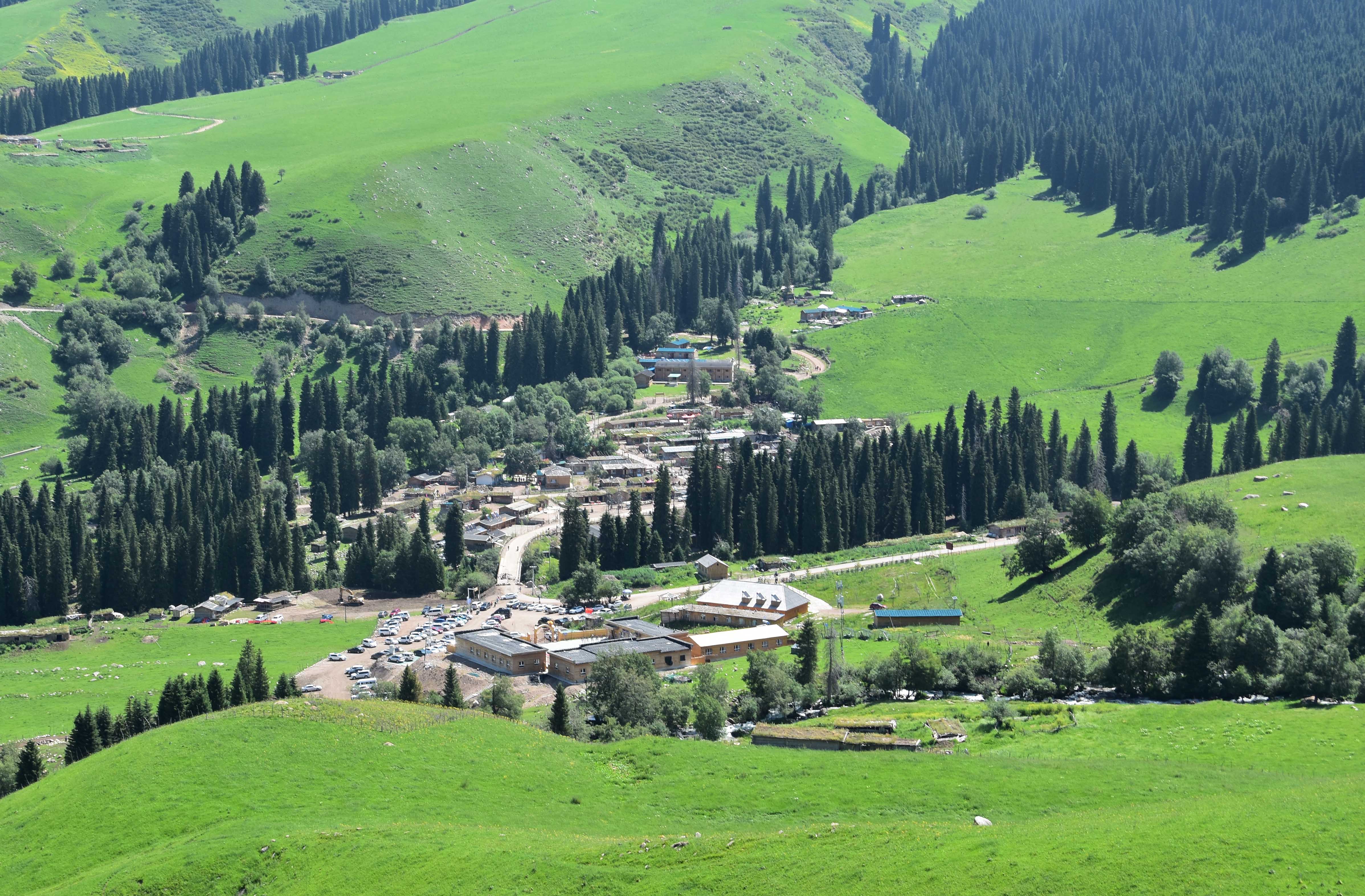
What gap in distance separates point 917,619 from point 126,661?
205 feet

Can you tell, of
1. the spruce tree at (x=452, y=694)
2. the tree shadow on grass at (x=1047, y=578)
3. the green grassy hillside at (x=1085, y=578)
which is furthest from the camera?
the tree shadow on grass at (x=1047, y=578)

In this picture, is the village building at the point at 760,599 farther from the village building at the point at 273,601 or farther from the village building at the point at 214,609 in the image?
the village building at the point at 214,609

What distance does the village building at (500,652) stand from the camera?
113 meters

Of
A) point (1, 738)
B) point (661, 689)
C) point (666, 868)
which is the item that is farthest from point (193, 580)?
point (666, 868)

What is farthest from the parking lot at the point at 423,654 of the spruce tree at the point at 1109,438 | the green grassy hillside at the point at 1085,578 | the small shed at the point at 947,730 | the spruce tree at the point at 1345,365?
the spruce tree at the point at 1345,365

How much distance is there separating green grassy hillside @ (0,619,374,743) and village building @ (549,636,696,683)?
21210mm

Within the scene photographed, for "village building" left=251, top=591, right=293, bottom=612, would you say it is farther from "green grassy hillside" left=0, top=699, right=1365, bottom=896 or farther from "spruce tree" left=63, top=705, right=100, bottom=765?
"green grassy hillside" left=0, top=699, right=1365, bottom=896

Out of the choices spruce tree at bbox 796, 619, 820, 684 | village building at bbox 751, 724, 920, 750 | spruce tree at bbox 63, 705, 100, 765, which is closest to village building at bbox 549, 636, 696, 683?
spruce tree at bbox 796, 619, 820, 684

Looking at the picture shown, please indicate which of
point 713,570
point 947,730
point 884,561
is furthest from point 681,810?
point 884,561

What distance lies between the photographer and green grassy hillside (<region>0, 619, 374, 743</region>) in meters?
109

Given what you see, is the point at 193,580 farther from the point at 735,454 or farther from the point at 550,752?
the point at 550,752

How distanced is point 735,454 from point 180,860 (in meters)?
112

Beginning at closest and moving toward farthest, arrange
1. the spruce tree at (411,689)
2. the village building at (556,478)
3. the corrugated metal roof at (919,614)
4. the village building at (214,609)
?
the spruce tree at (411,689), the corrugated metal roof at (919,614), the village building at (214,609), the village building at (556,478)

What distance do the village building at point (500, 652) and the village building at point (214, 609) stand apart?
30.0m
